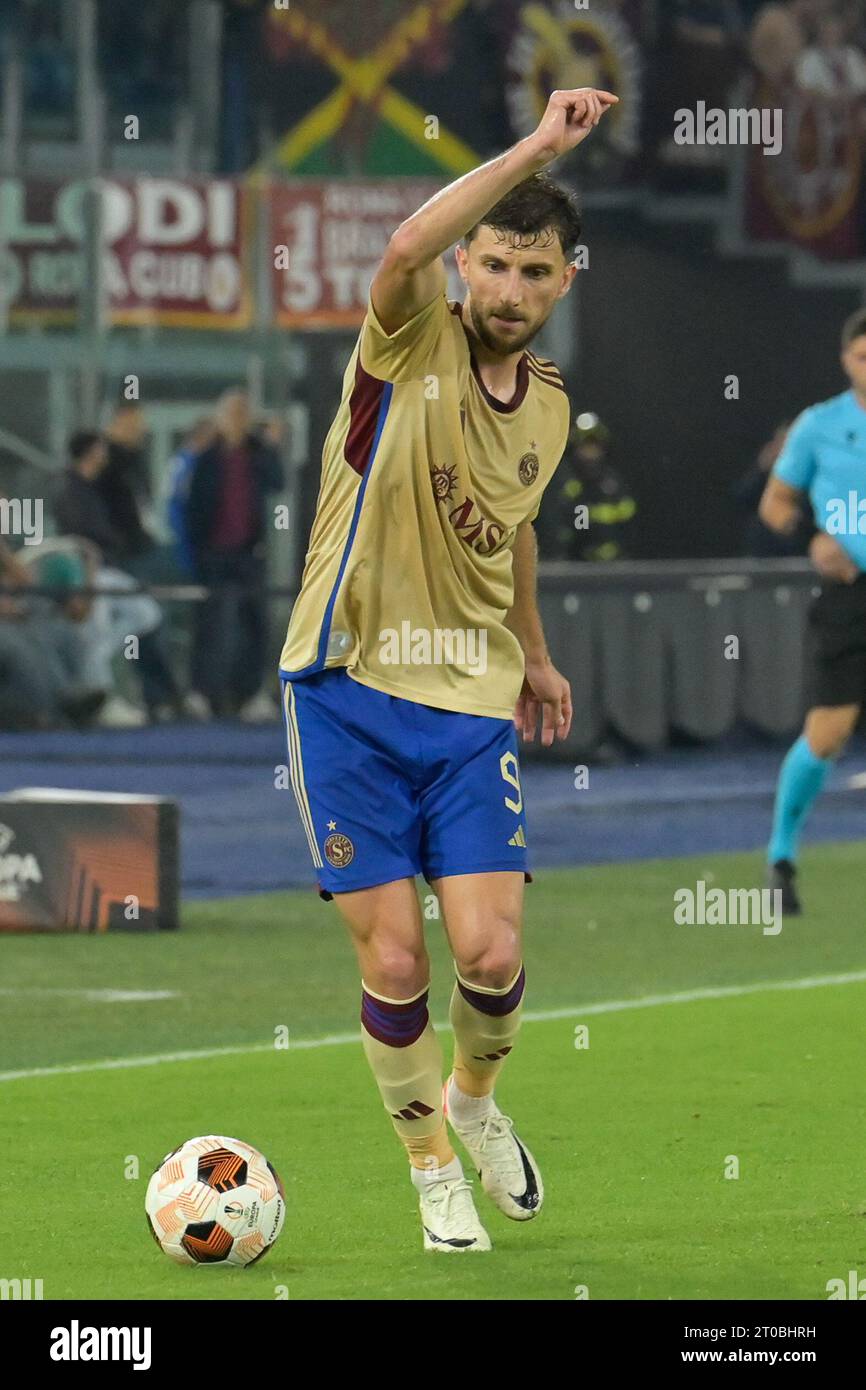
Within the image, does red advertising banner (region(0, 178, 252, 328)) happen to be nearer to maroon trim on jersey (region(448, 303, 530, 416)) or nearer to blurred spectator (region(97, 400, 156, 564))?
blurred spectator (region(97, 400, 156, 564))

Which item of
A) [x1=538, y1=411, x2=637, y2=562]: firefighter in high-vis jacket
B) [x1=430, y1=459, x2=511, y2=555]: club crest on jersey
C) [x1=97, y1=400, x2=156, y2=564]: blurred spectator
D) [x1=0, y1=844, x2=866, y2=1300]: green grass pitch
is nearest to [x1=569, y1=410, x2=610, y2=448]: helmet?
[x1=538, y1=411, x2=637, y2=562]: firefighter in high-vis jacket

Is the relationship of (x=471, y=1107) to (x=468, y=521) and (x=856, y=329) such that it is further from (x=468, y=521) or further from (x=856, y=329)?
(x=856, y=329)

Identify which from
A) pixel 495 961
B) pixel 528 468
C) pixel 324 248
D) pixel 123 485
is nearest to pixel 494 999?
pixel 495 961

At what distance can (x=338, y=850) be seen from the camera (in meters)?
6.27

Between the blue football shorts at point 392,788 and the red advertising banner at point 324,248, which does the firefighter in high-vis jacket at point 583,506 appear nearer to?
the red advertising banner at point 324,248

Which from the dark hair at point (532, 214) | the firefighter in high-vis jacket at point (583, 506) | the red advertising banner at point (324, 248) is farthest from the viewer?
the red advertising banner at point (324, 248)

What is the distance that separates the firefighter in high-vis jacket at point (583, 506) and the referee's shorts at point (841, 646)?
8.82 metres

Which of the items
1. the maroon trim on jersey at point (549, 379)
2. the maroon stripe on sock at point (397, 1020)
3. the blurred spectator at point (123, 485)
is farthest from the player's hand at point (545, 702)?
the blurred spectator at point (123, 485)

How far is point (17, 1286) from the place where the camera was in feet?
19.6

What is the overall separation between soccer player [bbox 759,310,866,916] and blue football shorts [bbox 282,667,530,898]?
5601 millimetres

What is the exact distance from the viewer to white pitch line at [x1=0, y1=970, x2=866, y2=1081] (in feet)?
29.2

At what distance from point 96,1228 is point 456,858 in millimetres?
1224

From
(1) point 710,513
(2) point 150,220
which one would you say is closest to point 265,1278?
(2) point 150,220

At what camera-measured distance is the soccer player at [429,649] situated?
6168 mm
